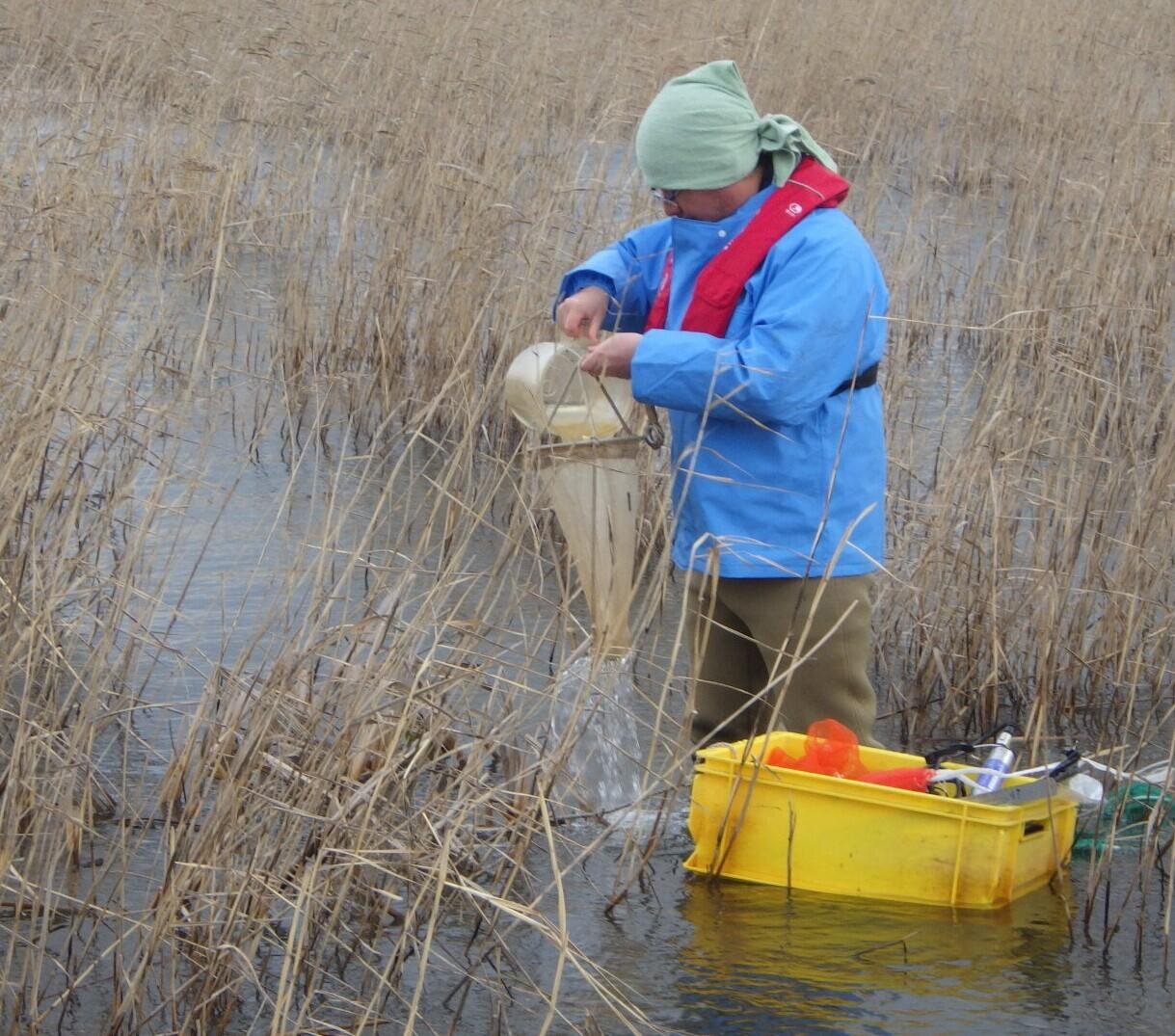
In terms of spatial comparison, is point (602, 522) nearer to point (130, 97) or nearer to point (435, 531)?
point (435, 531)

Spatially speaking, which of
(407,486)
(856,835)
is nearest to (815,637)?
(856,835)

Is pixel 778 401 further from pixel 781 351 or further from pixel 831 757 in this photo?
pixel 831 757

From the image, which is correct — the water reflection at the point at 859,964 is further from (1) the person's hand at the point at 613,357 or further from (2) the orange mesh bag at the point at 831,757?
(1) the person's hand at the point at 613,357

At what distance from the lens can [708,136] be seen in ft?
8.43

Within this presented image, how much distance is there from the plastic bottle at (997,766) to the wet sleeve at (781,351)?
715 mm

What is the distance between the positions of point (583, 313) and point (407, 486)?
239cm

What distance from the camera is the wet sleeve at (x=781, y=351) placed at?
249cm

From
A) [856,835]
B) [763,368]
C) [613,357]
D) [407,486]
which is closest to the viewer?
[763,368]

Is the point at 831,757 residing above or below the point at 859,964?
above

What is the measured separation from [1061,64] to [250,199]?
16.4 ft

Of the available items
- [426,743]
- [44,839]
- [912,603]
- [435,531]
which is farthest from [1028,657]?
[44,839]

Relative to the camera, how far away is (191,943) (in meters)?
2.10

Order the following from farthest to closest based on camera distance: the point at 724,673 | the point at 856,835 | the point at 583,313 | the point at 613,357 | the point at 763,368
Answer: the point at 724,673
the point at 583,313
the point at 856,835
the point at 613,357
the point at 763,368

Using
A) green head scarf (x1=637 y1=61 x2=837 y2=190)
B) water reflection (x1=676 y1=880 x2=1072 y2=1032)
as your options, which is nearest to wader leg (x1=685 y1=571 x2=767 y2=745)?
water reflection (x1=676 y1=880 x2=1072 y2=1032)
